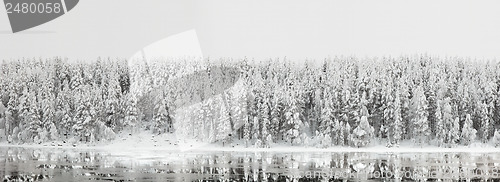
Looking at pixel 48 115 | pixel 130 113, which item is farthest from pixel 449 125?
pixel 48 115

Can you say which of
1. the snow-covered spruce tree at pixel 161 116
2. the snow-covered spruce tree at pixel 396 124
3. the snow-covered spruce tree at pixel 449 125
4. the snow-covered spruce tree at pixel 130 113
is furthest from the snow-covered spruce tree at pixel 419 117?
the snow-covered spruce tree at pixel 130 113

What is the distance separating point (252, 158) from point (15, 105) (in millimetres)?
8763

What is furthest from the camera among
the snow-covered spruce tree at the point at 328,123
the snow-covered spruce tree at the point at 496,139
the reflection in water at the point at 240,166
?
the snow-covered spruce tree at the point at 328,123

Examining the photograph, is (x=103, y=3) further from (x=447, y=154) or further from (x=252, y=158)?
(x=447, y=154)

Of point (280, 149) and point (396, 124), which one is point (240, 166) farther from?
point (396, 124)

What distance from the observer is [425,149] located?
86.3ft

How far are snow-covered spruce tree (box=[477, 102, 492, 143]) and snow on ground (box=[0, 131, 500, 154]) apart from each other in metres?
0.35

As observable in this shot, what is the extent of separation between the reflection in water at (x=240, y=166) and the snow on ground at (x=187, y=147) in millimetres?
→ 970

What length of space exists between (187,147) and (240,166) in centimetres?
613

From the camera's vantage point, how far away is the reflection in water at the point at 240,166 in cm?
1833

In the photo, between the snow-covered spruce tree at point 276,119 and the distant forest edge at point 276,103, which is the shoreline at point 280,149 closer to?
the distant forest edge at point 276,103

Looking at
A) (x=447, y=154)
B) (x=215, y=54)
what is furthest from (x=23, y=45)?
(x=447, y=154)

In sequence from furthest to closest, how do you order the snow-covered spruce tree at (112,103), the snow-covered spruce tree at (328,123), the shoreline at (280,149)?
the snow-covered spruce tree at (328,123) → the snow-covered spruce tree at (112,103) → the shoreline at (280,149)

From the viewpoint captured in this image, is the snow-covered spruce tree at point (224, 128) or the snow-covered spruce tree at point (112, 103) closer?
the snow-covered spruce tree at point (224, 128)
